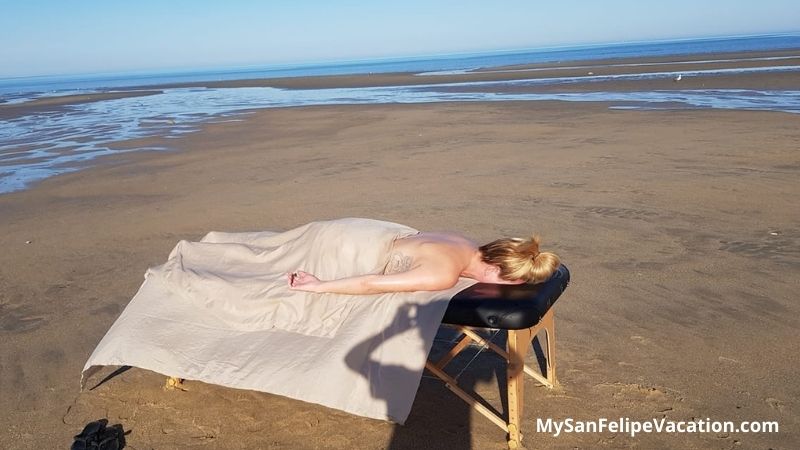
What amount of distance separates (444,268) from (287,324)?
3.44 ft

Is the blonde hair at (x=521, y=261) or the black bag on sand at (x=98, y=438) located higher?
the blonde hair at (x=521, y=261)

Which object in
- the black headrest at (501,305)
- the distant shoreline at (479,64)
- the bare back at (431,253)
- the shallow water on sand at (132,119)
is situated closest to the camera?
the black headrest at (501,305)

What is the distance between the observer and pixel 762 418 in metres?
3.62

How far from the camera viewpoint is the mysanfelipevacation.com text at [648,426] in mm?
3545

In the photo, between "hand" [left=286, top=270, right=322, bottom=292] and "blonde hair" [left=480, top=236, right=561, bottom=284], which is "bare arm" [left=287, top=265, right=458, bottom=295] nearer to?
"hand" [left=286, top=270, right=322, bottom=292]

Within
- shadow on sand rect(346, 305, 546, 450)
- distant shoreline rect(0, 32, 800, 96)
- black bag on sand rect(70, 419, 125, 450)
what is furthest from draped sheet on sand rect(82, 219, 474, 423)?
distant shoreline rect(0, 32, 800, 96)

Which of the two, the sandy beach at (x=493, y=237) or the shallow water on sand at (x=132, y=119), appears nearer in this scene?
the sandy beach at (x=493, y=237)

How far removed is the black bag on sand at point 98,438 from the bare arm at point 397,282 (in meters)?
1.43

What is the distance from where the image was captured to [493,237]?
7207 mm

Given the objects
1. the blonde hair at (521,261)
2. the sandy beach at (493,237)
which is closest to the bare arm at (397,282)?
the blonde hair at (521,261)

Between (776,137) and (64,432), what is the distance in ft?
40.7

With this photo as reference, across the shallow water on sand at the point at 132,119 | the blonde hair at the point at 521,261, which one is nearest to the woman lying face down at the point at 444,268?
the blonde hair at the point at 521,261

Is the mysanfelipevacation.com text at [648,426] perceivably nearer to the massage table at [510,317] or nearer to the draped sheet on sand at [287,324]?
the massage table at [510,317]

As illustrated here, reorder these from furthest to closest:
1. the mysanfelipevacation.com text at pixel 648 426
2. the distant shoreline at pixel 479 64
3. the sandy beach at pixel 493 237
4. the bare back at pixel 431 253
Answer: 1. the distant shoreline at pixel 479 64
2. the sandy beach at pixel 493 237
3. the bare back at pixel 431 253
4. the mysanfelipevacation.com text at pixel 648 426
